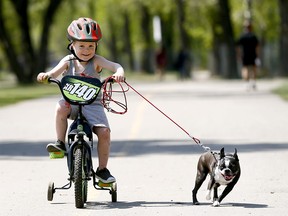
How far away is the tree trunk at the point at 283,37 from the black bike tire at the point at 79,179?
4152 centimetres

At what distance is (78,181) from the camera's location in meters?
9.55

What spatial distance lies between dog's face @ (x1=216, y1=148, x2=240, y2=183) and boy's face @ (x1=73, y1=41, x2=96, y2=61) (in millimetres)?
1608

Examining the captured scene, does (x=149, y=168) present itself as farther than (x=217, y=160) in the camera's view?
Yes

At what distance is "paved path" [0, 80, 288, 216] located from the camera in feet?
32.6

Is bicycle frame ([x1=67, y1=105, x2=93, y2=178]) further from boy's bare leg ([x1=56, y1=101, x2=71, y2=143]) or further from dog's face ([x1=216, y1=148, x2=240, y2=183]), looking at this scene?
dog's face ([x1=216, y1=148, x2=240, y2=183])

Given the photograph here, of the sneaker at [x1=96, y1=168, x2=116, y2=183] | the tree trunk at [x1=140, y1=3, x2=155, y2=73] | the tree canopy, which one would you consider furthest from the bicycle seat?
the tree trunk at [x1=140, y1=3, x2=155, y2=73]

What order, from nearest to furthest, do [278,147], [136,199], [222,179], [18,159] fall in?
1. [222,179]
2. [136,199]
3. [18,159]
4. [278,147]

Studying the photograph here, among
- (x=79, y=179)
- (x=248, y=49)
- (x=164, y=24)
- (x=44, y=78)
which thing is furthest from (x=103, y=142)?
(x=164, y=24)

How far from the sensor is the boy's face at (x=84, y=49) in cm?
1002

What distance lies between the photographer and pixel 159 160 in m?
14.4

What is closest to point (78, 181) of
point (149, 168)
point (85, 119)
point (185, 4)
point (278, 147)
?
point (85, 119)

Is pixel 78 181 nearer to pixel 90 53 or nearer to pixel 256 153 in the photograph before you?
pixel 90 53

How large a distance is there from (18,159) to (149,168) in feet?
7.51

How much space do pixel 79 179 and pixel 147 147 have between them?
6.88 meters
